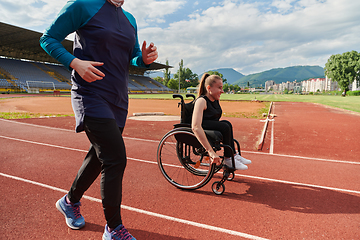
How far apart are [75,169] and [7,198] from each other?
1.16 meters

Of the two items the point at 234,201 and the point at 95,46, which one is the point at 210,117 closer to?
the point at 234,201

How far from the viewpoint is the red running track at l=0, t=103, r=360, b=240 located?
2.21 metres

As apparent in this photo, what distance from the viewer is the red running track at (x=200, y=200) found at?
86.9 inches

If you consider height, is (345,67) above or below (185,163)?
above

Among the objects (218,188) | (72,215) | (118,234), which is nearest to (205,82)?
(218,188)

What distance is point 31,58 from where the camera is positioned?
50500 millimetres

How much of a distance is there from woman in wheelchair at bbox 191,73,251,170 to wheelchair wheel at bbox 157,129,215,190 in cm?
20

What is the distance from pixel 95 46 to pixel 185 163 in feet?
7.48

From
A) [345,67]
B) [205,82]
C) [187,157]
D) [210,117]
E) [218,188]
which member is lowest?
[218,188]

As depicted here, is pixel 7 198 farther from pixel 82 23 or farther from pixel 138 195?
pixel 82 23

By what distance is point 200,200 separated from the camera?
9.33 ft

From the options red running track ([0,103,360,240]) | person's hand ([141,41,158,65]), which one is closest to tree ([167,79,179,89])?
red running track ([0,103,360,240])

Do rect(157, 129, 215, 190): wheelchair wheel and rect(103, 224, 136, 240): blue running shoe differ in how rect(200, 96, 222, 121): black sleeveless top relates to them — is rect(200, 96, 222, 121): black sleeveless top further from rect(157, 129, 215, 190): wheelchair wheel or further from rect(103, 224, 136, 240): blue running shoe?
rect(103, 224, 136, 240): blue running shoe

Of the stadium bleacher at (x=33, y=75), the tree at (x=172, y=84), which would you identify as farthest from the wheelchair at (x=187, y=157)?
the tree at (x=172, y=84)
